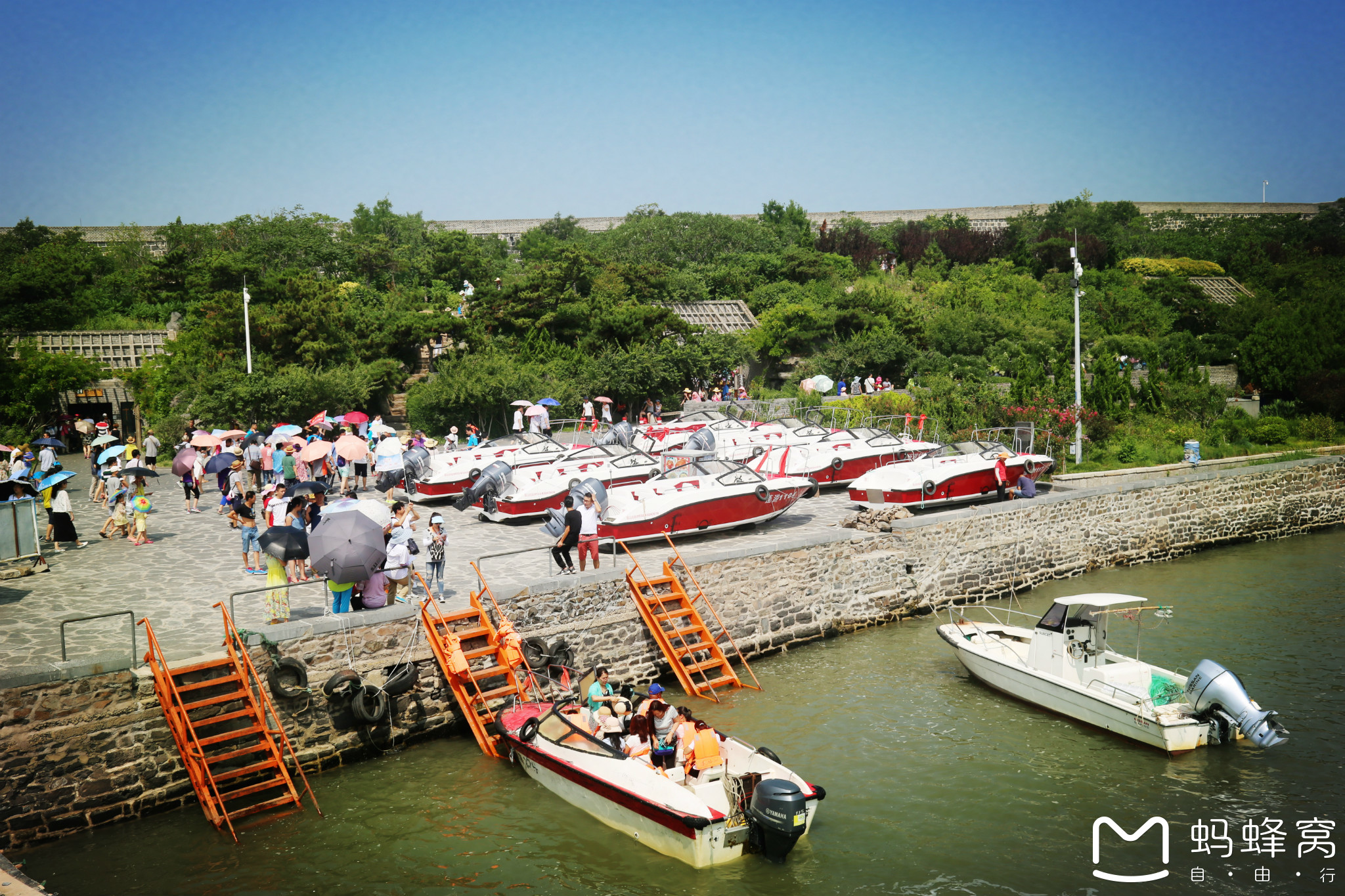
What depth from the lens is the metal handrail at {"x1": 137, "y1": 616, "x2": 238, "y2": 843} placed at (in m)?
10.1

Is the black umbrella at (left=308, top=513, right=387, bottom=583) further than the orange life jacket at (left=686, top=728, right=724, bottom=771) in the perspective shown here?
Yes

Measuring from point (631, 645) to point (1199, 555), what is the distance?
16.1 meters

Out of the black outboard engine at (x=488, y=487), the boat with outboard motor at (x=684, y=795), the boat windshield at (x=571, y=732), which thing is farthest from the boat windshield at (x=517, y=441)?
the boat with outboard motor at (x=684, y=795)

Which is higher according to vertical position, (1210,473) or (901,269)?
(901,269)

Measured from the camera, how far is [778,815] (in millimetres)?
9250

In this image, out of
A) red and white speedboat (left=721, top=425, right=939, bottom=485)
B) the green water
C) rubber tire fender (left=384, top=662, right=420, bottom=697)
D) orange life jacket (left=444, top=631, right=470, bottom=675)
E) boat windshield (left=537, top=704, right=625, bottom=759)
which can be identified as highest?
red and white speedboat (left=721, top=425, right=939, bottom=485)

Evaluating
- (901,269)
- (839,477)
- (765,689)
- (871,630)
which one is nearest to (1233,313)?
(901,269)

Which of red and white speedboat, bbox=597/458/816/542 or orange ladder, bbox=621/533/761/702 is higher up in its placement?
red and white speedboat, bbox=597/458/816/542

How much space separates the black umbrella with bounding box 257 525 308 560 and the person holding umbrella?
570 centimetres

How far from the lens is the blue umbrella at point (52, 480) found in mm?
14914

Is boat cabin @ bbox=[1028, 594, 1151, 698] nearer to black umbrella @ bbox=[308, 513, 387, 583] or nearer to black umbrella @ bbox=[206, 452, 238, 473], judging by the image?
black umbrella @ bbox=[308, 513, 387, 583]

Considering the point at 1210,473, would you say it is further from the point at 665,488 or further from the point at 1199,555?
the point at 665,488

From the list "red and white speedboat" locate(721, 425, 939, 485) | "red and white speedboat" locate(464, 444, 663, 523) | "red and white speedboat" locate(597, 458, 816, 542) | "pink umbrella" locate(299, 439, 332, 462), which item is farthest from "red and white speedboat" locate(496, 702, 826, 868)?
"red and white speedboat" locate(721, 425, 939, 485)

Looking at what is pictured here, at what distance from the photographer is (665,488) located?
17.7m
